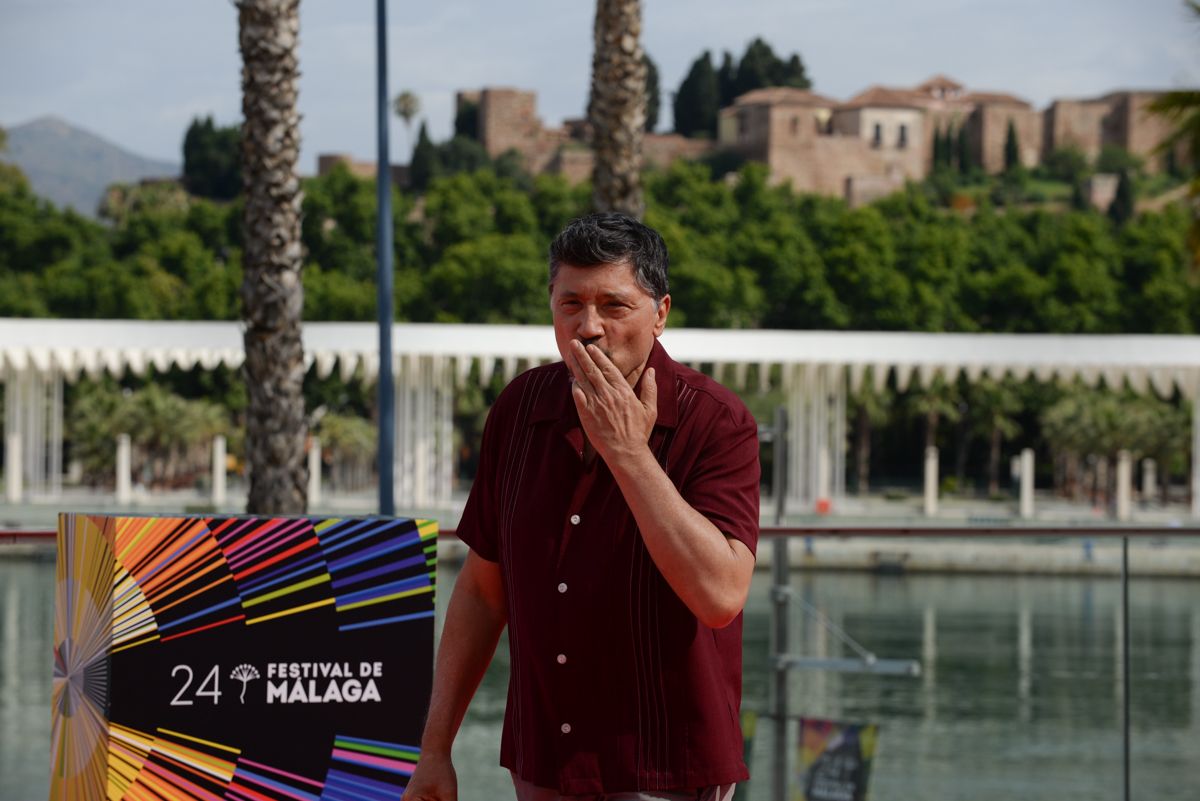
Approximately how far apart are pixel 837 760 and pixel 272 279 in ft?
12.3

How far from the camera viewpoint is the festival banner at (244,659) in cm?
323

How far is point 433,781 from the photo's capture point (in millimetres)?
2326

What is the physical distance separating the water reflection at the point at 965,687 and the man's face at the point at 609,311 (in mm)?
5648

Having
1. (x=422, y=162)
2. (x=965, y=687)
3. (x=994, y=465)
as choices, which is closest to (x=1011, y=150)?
(x=422, y=162)

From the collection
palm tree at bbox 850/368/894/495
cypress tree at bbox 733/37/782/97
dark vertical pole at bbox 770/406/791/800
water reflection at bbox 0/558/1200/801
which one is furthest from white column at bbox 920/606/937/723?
cypress tree at bbox 733/37/782/97

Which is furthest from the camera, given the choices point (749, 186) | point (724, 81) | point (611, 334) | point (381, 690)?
point (724, 81)

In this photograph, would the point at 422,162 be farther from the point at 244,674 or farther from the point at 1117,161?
the point at 244,674

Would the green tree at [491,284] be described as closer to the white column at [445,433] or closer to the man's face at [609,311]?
the white column at [445,433]

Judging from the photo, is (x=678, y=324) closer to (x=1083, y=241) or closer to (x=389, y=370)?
(x=1083, y=241)

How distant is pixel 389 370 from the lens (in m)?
8.71

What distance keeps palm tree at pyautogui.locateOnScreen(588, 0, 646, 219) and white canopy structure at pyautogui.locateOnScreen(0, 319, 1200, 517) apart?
15.2 m

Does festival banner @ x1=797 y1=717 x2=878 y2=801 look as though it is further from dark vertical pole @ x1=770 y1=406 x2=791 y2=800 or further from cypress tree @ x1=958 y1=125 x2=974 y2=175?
cypress tree @ x1=958 y1=125 x2=974 y2=175

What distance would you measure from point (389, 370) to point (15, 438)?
20384mm

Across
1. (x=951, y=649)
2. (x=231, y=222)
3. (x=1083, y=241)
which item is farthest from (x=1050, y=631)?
(x=231, y=222)
